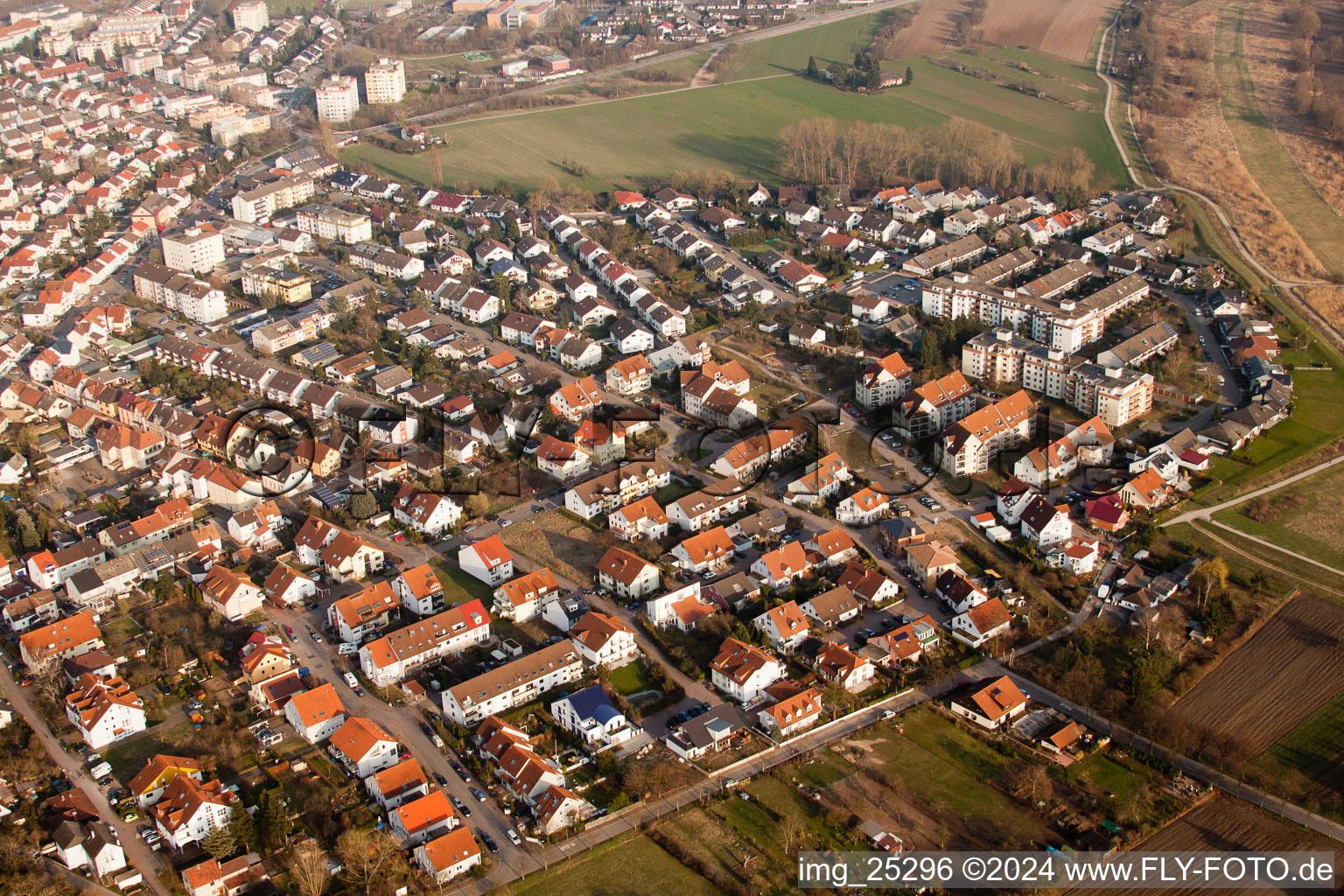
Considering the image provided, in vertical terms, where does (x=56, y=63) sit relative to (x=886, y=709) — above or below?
above

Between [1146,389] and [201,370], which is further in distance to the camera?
[201,370]

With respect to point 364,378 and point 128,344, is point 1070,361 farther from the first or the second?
point 128,344

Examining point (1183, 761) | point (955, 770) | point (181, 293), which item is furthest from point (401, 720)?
point (181, 293)

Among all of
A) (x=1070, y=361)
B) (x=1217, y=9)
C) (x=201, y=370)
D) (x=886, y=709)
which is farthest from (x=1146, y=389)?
(x=1217, y=9)

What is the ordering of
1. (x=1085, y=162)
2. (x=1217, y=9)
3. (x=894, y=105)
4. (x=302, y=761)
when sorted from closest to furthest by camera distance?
(x=302, y=761)
(x=1085, y=162)
(x=894, y=105)
(x=1217, y=9)

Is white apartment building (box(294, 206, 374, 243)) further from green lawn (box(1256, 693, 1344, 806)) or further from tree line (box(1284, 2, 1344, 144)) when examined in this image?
tree line (box(1284, 2, 1344, 144))

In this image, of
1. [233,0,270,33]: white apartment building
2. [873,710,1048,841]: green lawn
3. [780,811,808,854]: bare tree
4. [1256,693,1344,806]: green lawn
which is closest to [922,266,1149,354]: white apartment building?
[1256,693,1344,806]: green lawn

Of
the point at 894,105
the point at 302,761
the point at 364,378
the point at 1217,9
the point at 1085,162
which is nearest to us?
the point at 302,761
